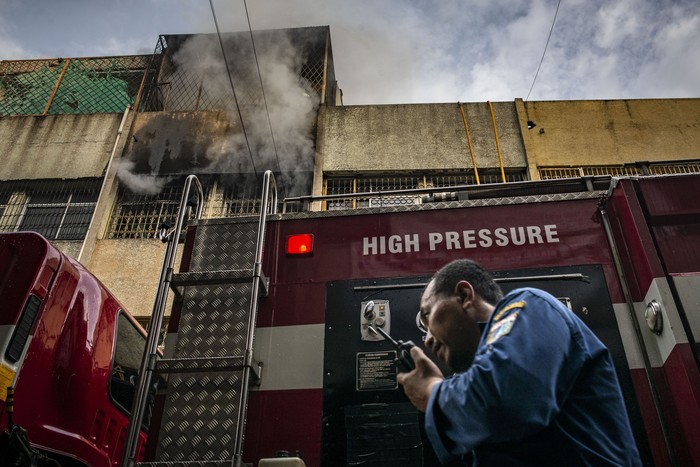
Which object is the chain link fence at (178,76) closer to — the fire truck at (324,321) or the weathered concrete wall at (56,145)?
the weathered concrete wall at (56,145)

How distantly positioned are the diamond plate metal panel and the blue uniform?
73.9 inches

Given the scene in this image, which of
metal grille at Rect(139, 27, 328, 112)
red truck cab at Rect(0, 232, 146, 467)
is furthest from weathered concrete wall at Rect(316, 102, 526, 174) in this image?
red truck cab at Rect(0, 232, 146, 467)

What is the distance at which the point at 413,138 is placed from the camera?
41.8ft

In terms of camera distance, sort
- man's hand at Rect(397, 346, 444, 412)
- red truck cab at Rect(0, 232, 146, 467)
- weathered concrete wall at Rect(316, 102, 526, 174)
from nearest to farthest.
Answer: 1. man's hand at Rect(397, 346, 444, 412)
2. red truck cab at Rect(0, 232, 146, 467)
3. weathered concrete wall at Rect(316, 102, 526, 174)

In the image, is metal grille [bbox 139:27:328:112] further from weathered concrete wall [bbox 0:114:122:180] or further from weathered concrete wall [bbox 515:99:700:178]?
weathered concrete wall [bbox 515:99:700:178]

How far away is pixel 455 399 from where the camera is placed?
1.75 metres

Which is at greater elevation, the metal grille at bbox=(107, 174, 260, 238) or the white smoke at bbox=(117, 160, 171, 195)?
the white smoke at bbox=(117, 160, 171, 195)

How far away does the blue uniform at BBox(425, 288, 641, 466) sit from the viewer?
5.48 feet

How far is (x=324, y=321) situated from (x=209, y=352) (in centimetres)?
76

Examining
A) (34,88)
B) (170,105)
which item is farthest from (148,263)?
(34,88)

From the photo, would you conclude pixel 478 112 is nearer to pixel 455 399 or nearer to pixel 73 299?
pixel 73 299

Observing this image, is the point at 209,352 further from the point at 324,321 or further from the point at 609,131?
the point at 609,131

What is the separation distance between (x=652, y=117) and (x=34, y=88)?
15427 millimetres

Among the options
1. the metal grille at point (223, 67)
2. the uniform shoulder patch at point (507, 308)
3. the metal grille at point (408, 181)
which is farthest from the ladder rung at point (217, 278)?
the metal grille at point (223, 67)
